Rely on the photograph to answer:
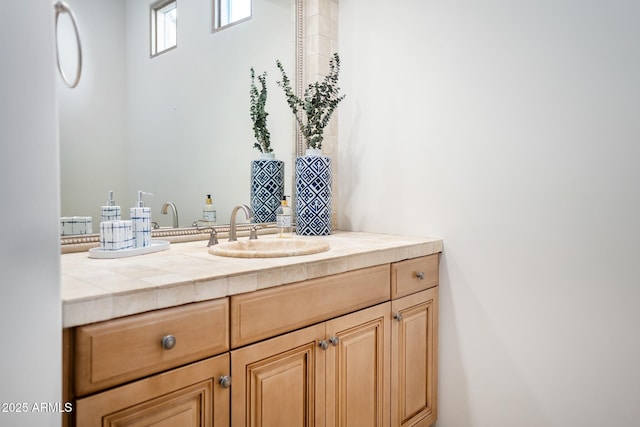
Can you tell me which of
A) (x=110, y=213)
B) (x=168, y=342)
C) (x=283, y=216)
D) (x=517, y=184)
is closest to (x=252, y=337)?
(x=168, y=342)

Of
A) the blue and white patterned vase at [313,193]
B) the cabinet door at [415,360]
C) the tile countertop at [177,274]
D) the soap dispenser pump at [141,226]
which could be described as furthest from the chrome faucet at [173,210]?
the cabinet door at [415,360]

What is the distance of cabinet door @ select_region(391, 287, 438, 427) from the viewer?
1557mm

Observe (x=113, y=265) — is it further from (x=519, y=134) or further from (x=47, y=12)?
(x=519, y=134)

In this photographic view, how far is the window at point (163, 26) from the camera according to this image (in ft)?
5.18

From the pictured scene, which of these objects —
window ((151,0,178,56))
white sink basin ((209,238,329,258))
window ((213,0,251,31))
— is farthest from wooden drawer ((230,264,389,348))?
window ((213,0,251,31))

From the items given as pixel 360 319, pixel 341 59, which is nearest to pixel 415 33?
pixel 341 59

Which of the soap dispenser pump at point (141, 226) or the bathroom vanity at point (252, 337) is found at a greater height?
the soap dispenser pump at point (141, 226)

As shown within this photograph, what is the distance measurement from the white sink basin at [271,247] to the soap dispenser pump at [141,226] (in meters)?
0.21

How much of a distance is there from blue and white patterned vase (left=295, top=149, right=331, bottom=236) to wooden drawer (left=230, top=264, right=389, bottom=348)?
0.47m

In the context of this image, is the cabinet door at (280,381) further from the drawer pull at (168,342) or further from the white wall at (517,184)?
the white wall at (517,184)

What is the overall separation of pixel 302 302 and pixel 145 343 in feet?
1.49

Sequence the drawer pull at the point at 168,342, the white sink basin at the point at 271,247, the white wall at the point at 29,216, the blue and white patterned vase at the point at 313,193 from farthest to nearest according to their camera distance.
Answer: the blue and white patterned vase at the point at 313,193, the white sink basin at the point at 271,247, the drawer pull at the point at 168,342, the white wall at the point at 29,216

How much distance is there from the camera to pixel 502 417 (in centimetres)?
164

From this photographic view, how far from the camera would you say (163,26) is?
1.61 metres
